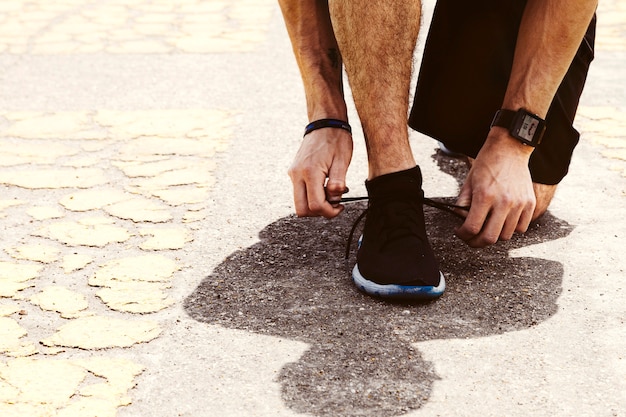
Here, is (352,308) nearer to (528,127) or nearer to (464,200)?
(464,200)

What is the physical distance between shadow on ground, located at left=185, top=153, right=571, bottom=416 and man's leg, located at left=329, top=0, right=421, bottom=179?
0.82 feet

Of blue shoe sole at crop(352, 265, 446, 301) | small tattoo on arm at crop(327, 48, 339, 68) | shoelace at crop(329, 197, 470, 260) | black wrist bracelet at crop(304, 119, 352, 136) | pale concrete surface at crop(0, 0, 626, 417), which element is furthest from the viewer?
small tattoo on arm at crop(327, 48, 339, 68)

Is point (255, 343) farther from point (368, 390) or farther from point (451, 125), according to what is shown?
point (451, 125)

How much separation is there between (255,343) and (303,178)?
0.40 m

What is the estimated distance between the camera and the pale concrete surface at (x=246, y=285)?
135 cm

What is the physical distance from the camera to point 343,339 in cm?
150

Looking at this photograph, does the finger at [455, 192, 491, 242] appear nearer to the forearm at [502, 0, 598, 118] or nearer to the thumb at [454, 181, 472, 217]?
the thumb at [454, 181, 472, 217]

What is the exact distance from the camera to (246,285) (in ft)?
5.57

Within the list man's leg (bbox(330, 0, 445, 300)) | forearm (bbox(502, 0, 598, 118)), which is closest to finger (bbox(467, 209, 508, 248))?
man's leg (bbox(330, 0, 445, 300))

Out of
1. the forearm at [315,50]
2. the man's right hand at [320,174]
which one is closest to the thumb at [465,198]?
the man's right hand at [320,174]

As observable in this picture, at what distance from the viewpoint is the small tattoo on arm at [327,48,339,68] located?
1994 millimetres

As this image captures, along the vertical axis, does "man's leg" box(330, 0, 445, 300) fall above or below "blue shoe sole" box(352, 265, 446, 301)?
above

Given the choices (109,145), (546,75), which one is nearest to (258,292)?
(546,75)

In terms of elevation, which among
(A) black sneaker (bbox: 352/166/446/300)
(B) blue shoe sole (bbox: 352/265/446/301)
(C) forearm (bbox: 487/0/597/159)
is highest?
(C) forearm (bbox: 487/0/597/159)
